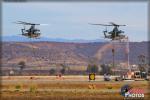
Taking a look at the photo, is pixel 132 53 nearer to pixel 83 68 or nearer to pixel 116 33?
pixel 83 68

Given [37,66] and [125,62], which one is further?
[37,66]

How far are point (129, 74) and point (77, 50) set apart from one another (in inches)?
3015

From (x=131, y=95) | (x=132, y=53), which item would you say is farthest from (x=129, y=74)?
(x=131, y=95)

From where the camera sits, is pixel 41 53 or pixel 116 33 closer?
pixel 116 33

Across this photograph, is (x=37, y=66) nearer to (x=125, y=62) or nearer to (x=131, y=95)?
(x=125, y=62)

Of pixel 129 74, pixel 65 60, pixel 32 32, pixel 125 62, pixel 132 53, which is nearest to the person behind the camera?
pixel 32 32

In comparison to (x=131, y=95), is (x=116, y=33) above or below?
above

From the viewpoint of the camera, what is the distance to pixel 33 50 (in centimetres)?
18012

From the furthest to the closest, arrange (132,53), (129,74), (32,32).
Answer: (132,53) → (129,74) → (32,32)

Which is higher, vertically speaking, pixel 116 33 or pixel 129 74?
pixel 116 33

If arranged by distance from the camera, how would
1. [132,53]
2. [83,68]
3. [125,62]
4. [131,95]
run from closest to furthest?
[131,95] < [125,62] < [132,53] < [83,68]

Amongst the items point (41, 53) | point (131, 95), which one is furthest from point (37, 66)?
point (131, 95)

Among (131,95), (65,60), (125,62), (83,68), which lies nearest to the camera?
(131,95)

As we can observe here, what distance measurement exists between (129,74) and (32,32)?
1034 inches
